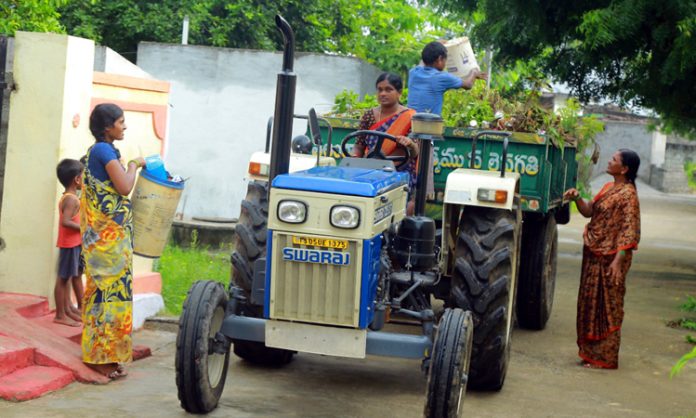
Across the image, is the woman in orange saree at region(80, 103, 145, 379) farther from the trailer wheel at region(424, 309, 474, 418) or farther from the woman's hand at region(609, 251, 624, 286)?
the woman's hand at region(609, 251, 624, 286)

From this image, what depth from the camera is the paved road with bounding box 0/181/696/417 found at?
21.3ft

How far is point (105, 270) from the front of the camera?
22.6ft

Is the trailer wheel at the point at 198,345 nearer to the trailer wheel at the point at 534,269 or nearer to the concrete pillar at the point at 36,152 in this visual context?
the concrete pillar at the point at 36,152

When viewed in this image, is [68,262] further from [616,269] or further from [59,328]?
[616,269]

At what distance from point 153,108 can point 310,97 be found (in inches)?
275

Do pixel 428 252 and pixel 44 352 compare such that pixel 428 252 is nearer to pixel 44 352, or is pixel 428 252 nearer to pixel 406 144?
pixel 406 144

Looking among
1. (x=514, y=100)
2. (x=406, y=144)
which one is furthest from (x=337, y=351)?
(x=514, y=100)

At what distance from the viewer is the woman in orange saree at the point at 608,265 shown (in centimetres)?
881

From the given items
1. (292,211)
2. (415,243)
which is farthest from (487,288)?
(292,211)

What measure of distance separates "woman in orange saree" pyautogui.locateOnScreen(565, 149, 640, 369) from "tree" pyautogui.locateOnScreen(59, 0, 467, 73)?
8801 mm

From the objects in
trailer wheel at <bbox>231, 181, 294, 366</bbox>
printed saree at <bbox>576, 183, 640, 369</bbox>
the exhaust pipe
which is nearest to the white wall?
printed saree at <bbox>576, 183, 640, 369</bbox>

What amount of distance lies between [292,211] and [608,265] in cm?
389

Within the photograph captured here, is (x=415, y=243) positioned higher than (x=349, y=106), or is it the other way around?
(x=349, y=106)

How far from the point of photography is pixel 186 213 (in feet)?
53.5
